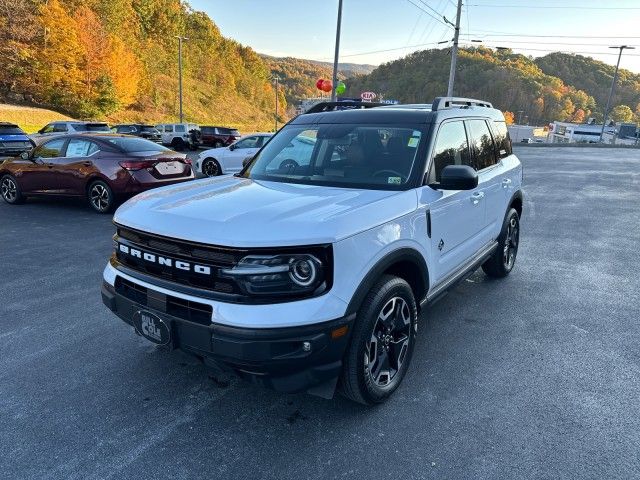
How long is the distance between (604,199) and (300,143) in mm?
10286

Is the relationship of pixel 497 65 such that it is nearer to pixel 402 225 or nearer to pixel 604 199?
pixel 604 199

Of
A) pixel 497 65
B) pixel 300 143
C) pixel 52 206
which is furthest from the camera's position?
pixel 497 65

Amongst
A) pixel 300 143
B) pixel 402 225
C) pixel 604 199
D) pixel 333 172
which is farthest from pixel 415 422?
pixel 604 199

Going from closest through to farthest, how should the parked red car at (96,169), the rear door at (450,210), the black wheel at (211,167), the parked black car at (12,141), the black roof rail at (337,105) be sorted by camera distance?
the rear door at (450,210)
the black roof rail at (337,105)
the parked red car at (96,169)
the black wheel at (211,167)
the parked black car at (12,141)

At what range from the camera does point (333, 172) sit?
3.54 meters

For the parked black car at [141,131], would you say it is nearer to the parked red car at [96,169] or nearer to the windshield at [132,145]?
the parked red car at [96,169]

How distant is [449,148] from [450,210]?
1.75 feet

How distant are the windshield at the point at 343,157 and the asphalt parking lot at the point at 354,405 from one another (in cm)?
146

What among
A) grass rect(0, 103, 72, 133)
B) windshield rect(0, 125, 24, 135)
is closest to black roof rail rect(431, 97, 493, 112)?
windshield rect(0, 125, 24, 135)

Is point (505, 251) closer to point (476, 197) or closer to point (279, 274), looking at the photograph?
point (476, 197)

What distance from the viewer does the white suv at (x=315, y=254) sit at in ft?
7.77

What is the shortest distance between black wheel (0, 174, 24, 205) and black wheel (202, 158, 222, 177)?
19.0 ft

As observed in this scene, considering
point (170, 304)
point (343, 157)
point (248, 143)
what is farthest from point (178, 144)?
point (170, 304)

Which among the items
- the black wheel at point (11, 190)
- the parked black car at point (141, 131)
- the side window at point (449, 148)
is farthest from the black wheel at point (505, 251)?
the parked black car at point (141, 131)
